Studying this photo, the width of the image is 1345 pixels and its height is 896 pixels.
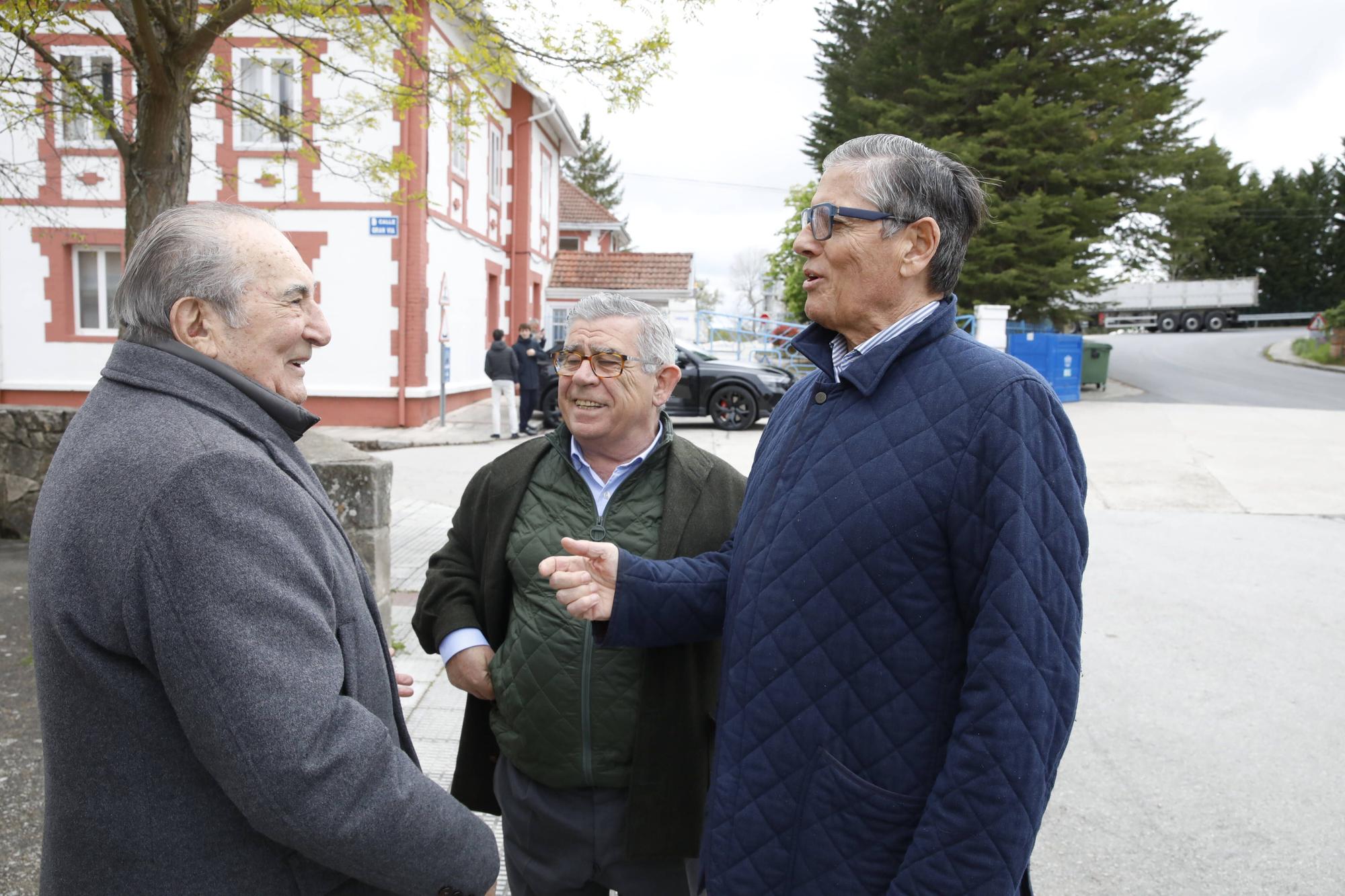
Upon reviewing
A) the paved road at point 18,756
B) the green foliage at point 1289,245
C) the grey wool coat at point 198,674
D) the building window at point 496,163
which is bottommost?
the paved road at point 18,756

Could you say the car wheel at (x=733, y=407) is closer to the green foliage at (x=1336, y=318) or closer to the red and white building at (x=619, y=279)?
the red and white building at (x=619, y=279)

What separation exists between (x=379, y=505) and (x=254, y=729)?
3740 millimetres

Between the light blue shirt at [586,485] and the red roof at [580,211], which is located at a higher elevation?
the red roof at [580,211]

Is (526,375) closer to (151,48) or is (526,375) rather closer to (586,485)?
(151,48)

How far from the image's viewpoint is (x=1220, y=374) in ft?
89.4

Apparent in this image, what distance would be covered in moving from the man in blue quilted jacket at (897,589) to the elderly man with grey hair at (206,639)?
0.55m

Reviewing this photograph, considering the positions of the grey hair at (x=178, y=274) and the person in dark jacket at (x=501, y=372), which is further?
the person in dark jacket at (x=501, y=372)

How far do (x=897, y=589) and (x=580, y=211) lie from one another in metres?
33.7

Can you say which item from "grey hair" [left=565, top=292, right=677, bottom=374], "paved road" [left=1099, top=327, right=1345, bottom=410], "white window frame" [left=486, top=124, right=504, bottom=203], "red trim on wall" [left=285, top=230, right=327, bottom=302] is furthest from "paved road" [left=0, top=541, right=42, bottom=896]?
"paved road" [left=1099, top=327, right=1345, bottom=410]

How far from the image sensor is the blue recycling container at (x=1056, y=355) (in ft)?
68.2

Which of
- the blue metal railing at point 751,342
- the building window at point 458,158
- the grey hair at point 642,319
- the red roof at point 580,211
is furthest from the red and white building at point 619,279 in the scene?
the grey hair at point 642,319

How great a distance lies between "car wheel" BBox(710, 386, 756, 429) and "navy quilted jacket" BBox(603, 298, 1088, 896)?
13470 mm

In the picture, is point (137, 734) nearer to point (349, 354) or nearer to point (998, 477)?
point (998, 477)

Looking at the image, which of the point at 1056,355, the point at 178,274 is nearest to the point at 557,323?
the point at 1056,355
